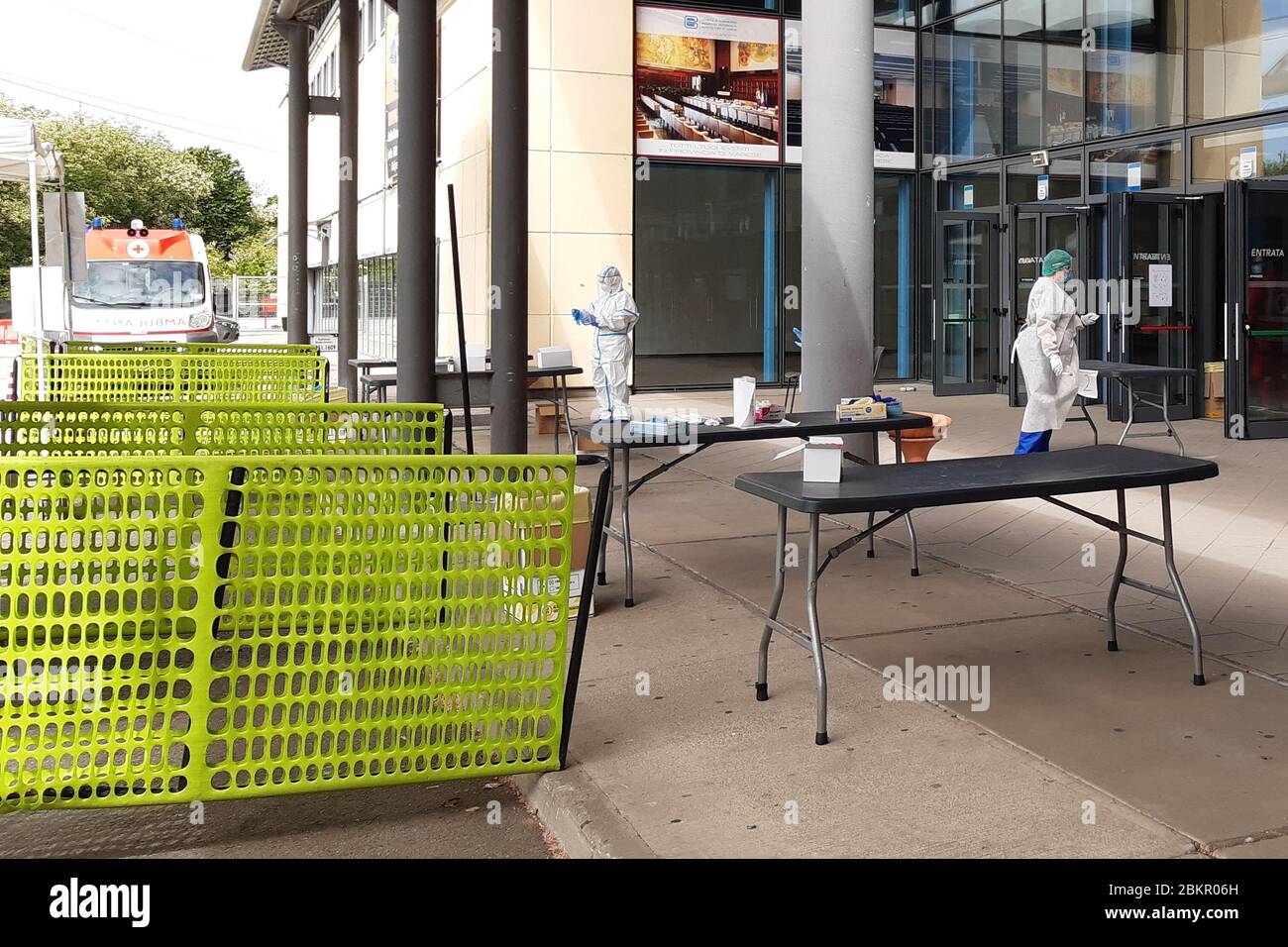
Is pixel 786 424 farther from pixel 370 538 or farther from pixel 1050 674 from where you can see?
Answer: pixel 370 538

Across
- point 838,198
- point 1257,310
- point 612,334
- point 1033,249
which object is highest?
point 1033,249

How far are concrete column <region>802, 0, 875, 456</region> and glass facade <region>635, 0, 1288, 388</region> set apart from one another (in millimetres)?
6553

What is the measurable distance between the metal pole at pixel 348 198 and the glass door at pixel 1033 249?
29.1 ft

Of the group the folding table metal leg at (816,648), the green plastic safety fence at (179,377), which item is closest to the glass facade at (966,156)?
the green plastic safety fence at (179,377)

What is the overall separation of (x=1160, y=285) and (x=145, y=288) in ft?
56.9

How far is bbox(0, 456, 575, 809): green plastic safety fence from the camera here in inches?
147

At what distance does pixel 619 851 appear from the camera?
361 centimetres

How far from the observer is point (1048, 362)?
406 inches

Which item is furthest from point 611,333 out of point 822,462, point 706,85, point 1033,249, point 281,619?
point 281,619

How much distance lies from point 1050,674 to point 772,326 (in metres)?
16.4

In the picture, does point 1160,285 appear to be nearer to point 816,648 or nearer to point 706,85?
point 706,85

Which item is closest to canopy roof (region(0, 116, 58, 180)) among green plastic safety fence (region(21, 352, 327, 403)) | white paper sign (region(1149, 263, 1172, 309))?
green plastic safety fence (region(21, 352, 327, 403))

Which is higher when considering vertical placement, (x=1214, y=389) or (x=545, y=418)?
(x=1214, y=389)
